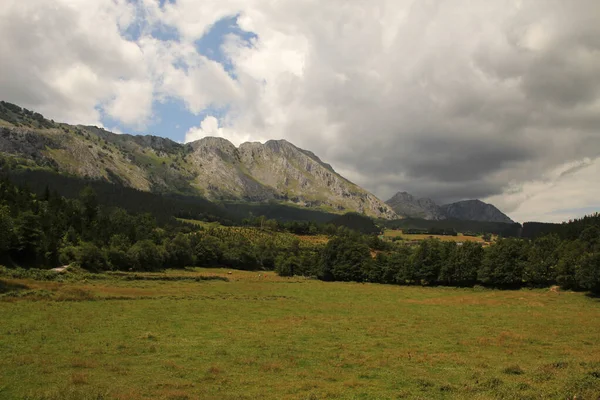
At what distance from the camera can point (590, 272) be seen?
7575 cm

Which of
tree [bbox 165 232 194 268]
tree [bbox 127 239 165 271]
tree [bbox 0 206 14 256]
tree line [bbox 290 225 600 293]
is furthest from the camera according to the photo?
tree [bbox 165 232 194 268]

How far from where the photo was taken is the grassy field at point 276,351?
19.1 meters

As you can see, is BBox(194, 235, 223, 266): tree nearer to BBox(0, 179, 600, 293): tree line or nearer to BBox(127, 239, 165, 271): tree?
BBox(0, 179, 600, 293): tree line

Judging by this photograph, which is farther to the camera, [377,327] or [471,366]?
[377,327]

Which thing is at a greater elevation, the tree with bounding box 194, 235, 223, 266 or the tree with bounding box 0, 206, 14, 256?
the tree with bounding box 0, 206, 14, 256

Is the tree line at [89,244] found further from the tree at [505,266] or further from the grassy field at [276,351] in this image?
the tree at [505,266]

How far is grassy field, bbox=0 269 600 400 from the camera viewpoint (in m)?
19.1

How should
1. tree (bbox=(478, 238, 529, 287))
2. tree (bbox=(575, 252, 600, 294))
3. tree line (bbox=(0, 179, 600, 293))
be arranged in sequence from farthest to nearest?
tree (bbox=(478, 238, 529, 287)) → tree line (bbox=(0, 179, 600, 293)) → tree (bbox=(575, 252, 600, 294))

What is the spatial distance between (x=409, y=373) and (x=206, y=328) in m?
22.7

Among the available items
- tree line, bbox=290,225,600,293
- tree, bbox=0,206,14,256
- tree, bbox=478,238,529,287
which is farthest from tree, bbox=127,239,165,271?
tree, bbox=478,238,529,287

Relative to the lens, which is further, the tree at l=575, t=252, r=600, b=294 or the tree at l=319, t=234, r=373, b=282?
the tree at l=319, t=234, r=373, b=282

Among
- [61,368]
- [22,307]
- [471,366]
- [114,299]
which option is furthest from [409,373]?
[114,299]

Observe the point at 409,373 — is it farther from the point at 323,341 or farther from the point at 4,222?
the point at 4,222

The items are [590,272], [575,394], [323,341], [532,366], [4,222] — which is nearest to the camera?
[575,394]
